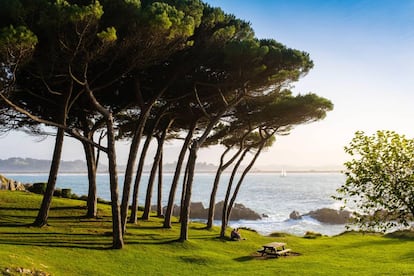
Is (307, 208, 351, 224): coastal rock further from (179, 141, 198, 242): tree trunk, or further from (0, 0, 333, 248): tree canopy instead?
(179, 141, 198, 242): tree trunk

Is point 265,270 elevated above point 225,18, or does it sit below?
below

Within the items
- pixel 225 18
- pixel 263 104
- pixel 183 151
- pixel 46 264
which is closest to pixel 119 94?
pixel 183 151

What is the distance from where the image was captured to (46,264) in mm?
12297

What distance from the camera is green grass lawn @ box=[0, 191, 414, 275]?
13.2 meters

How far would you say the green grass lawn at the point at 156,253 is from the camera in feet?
43.4

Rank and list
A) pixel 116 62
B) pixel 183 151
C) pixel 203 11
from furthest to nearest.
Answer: pixel 183 151, pixel 203 11, pixel 116 62

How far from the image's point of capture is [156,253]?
16.0 m

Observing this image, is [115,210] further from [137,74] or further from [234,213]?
[234,213]

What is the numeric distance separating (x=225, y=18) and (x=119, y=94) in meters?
6.36

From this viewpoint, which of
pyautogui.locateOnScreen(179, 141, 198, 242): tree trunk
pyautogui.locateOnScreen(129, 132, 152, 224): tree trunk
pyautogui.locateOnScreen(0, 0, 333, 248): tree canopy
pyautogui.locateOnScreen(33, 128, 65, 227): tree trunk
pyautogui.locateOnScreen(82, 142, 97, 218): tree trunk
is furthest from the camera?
pyautogui.locateOnScreen(129, 132, 152, 224): tree trunk

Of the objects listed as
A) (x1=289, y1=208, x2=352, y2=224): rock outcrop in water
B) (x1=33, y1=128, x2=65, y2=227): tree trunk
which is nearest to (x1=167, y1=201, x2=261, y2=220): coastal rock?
(x1=289, y1=208, x2=352, y2=224): rock outcrop in water

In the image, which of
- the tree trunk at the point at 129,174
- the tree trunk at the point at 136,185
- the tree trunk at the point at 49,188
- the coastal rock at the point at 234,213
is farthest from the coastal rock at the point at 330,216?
the tree trunk at the point at 49,188

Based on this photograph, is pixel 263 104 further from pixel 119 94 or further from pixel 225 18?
pixel 119 94

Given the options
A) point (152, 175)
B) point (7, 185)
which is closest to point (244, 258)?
point (152, 175)
